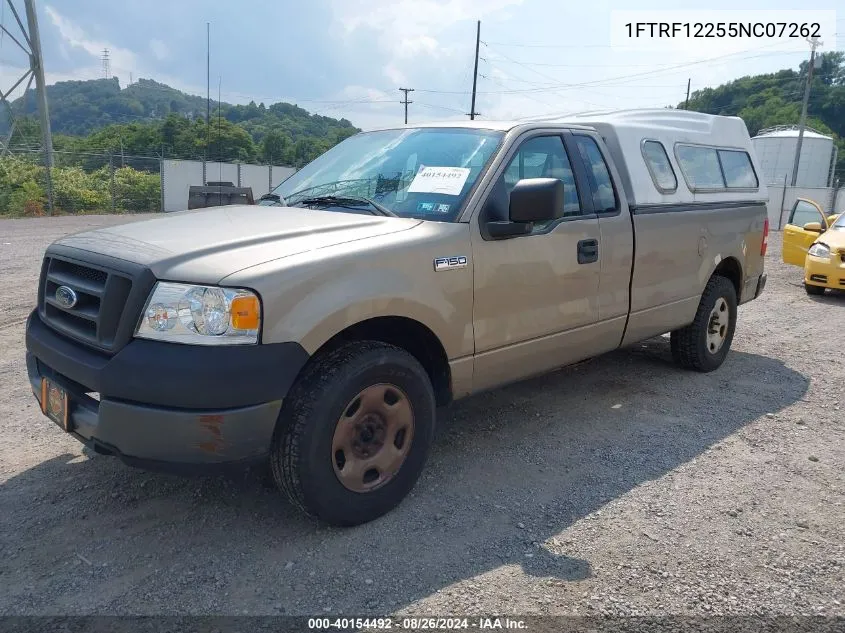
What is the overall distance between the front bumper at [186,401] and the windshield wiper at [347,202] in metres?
1.08

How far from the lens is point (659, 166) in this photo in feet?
16.6

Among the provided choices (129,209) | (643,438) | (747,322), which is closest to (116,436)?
(643,438)

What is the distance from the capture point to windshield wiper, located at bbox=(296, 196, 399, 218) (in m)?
A: 3.64

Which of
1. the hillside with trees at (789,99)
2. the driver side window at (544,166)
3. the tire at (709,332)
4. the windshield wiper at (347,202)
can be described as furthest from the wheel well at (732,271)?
the hillside with trees at (789,99)

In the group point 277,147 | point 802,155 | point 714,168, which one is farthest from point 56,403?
point 802,155

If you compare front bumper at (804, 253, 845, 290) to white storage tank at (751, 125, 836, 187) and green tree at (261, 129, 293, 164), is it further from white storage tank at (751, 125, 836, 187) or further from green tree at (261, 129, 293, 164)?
green tree at (261, 129, 293, 164)

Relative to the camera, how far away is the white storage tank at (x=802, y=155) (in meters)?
44.0

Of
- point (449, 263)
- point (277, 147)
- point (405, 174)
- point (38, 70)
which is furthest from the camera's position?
point (277, 147)

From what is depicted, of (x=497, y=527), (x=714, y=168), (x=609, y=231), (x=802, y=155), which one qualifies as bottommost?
(x=497, y=527)

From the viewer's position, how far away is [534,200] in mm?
3439

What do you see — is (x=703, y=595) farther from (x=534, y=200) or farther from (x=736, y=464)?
(x=534, y=200)

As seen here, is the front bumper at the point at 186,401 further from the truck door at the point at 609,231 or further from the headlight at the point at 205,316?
the truck door at the point at 609,231

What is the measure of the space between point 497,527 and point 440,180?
1.82 metres

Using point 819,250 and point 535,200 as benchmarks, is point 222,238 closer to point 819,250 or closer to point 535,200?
point 535,200
